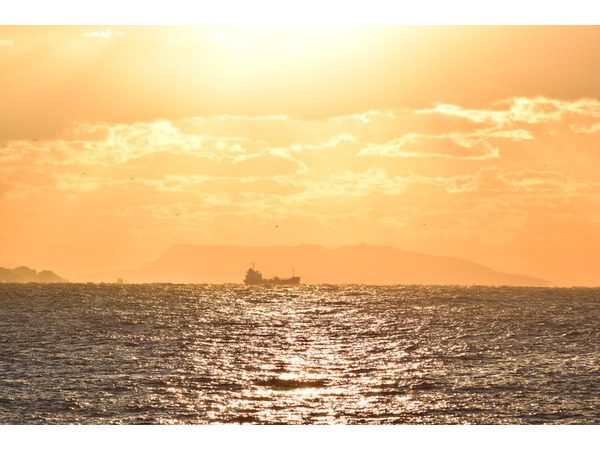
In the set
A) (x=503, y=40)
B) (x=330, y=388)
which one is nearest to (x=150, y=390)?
(x=330, y=388)

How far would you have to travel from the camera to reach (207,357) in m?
82.2

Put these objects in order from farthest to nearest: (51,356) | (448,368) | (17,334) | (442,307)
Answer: (442,307) → (17,334) → (51,356) → (448,368)

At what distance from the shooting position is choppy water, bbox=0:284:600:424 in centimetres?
5506

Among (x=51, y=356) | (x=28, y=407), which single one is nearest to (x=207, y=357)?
(x=51, y=356)

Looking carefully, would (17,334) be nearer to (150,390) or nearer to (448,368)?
(150,390)

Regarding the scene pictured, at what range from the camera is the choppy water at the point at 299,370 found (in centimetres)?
5506

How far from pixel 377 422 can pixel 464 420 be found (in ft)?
18.4

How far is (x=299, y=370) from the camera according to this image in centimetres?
7300

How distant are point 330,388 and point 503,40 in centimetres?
3476

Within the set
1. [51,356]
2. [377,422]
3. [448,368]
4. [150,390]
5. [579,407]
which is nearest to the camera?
[377,422]

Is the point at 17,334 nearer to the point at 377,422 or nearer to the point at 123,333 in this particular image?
the point at 123,333

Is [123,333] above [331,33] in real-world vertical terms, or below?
below

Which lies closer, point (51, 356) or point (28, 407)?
point (28, 407)

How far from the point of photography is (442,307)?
542 ft
